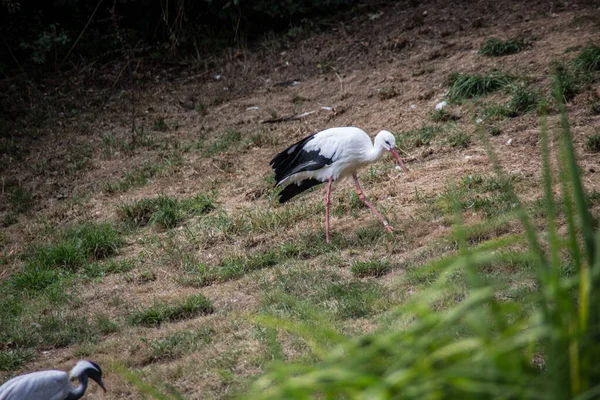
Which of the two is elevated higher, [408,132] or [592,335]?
[592,335]

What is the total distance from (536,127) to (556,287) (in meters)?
6.70

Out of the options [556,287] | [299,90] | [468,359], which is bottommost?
[299,90]

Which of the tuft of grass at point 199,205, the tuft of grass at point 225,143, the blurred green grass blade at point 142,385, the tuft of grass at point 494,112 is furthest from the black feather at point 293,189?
the blurred green grass blade at point 142,385

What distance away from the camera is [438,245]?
589 centimetres

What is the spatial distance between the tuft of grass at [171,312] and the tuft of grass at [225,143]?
162 inches

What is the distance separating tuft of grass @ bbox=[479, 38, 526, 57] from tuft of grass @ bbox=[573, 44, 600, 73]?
134cm

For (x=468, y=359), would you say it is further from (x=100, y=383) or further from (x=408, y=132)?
(x=408, y=132)

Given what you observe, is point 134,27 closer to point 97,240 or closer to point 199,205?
point 199,205

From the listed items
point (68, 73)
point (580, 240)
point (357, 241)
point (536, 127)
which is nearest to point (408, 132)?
point (536, 127)

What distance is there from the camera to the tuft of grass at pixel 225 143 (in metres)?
9.72

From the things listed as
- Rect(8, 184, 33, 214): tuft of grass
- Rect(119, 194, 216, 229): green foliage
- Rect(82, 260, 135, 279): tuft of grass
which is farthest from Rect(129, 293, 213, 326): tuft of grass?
Rect(8, 184, 33, 214): tuft of grass

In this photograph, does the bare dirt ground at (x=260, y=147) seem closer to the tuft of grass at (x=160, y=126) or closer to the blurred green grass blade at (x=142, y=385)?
the tuft of grass at (x=160, y=126)

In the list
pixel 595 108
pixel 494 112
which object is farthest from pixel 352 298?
pixel 595 108

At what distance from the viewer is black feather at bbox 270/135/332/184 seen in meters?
6.99
